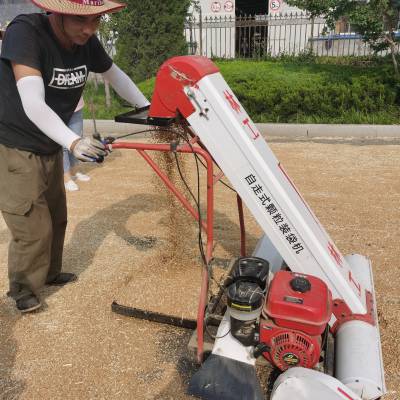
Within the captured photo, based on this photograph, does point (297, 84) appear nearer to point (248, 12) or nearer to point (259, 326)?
point (259, 326)

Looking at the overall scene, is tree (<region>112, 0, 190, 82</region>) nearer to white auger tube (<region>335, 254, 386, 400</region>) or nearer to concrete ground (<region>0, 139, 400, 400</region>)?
concrete ground (<region>0, 139, 400, 400</region>)

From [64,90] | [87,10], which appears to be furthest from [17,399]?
[87,10]

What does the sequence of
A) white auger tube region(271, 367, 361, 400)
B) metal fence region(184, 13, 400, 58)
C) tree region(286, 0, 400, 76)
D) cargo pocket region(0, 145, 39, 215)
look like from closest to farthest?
white auger tube region(271, 367, 361, 400) → cargo pocket region(0, 145, 39, 215) → tree region(286, 0, 400, 76) → metal fence region(184, 13, 400, 58)

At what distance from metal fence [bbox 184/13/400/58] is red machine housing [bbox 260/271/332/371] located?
39.9 ft

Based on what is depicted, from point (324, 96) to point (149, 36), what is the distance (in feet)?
16.6

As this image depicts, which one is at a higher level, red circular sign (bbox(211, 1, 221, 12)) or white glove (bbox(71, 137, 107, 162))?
red circular sign (bbox(211, 1, 221, 12))

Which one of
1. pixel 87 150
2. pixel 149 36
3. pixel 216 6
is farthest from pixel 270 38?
pixel 87 150

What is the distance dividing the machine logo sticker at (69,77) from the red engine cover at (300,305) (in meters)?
1.61

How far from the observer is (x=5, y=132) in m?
2.63

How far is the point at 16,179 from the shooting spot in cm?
264

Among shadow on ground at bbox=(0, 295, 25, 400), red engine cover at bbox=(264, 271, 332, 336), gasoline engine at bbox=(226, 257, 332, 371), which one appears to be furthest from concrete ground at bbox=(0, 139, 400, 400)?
red engine cover at bbox=(264, 271, 332, 336)

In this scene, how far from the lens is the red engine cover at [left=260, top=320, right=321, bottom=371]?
1.99m

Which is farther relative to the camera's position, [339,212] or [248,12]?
[248,12]

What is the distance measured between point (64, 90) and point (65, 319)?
1.49 m
